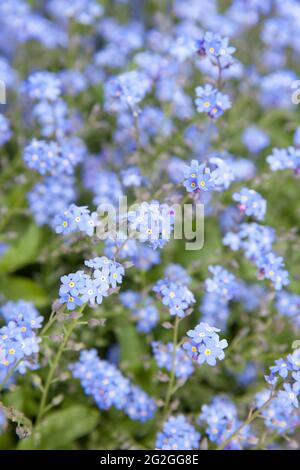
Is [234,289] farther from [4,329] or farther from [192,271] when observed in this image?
[4,329]

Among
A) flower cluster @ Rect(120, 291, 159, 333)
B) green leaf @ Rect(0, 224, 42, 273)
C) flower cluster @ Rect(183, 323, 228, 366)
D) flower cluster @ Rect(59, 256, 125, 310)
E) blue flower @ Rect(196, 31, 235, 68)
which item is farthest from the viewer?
green leaf @ Rect(0, 224, 42, 273)

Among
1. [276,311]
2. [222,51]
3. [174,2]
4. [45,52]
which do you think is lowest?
[276,311]

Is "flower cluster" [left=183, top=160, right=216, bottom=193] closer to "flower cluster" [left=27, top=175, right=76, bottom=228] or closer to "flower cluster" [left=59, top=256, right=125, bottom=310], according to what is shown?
"flower cluster" [left=59, top=256, right=125, bottom=310]

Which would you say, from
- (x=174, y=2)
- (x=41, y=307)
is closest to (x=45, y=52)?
(x=174, y=2)

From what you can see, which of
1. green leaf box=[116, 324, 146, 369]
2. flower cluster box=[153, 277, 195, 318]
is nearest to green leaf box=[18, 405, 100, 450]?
green leaf box=[116, 324, 146, 369]

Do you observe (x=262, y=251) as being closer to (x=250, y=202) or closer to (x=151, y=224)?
(x=250, y=202)

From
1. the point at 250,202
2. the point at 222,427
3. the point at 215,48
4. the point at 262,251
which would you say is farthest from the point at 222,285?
the point at 215,48
